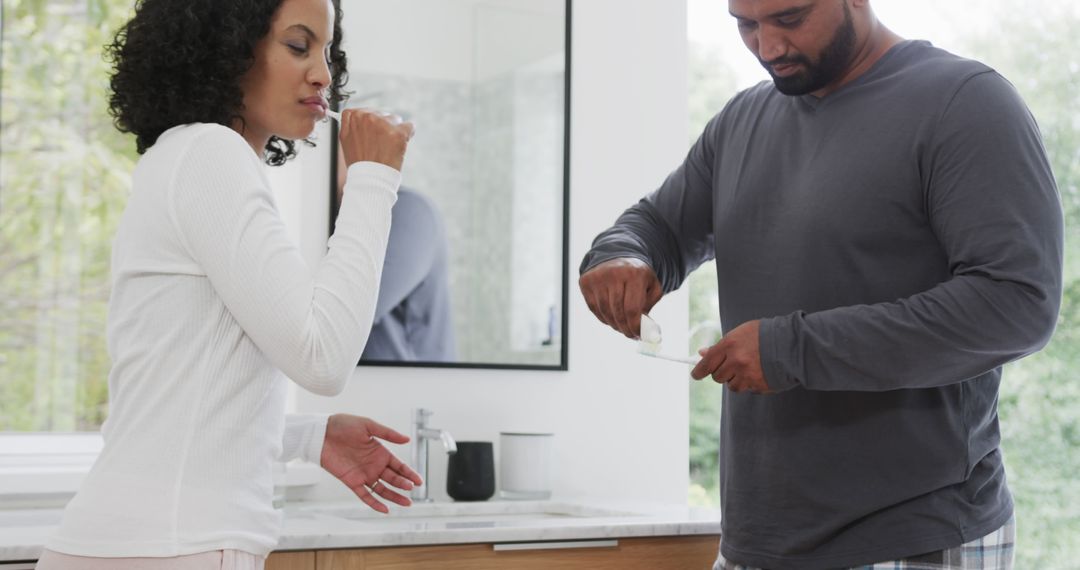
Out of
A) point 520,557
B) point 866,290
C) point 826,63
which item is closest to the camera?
point 866,290

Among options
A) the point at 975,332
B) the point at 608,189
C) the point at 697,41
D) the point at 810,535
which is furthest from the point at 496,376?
the point at 697,41

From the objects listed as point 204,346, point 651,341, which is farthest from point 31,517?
point 651,341

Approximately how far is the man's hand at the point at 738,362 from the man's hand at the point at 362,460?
15.5 inches

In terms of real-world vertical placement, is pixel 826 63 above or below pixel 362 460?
above

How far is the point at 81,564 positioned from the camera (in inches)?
42.1

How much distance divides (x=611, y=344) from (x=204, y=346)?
1.67 metres

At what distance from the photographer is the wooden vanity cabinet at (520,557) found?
174cm

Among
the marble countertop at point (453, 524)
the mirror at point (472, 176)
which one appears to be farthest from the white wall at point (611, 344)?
the marble countertop at point (453, 524)

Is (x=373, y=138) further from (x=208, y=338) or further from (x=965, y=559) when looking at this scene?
(x=965, y=559)

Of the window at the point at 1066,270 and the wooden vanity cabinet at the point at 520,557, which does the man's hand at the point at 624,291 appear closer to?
the wooden vanity cabinet at the point at 520,557

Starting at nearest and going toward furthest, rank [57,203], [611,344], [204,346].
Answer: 1. [204,346]
2. [57,203]
3. [611,344]

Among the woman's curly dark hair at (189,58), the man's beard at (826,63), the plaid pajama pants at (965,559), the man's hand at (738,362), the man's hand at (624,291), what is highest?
the man's beard at (826,63)

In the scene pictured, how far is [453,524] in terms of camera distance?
1.95m

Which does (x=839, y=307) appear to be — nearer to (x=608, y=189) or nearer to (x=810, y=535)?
(x=810, y=535)
